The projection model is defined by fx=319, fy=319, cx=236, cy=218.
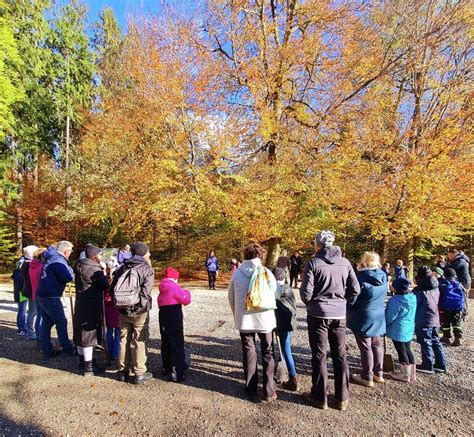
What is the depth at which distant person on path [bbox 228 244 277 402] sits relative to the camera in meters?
3.54

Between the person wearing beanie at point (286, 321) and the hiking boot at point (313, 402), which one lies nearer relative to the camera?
the hiking boot at point (313, 402)

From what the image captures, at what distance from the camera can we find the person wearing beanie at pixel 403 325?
407 centimetres

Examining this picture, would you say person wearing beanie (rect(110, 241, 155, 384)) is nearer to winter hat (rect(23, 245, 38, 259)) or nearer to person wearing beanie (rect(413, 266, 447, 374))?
winter hat (rect(23, 245, 38, 259))

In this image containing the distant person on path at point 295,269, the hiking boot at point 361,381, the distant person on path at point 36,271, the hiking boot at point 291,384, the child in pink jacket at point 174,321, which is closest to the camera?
the hiking boot at point 291,384

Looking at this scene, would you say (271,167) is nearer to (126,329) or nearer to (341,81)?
(341,81)

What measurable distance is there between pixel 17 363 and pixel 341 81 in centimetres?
1091

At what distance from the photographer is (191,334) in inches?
243

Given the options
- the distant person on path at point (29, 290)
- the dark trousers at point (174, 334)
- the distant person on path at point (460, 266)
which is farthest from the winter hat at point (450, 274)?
the distant person on path at point (29, 290)

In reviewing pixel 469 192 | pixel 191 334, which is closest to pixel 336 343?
pixel 191 334

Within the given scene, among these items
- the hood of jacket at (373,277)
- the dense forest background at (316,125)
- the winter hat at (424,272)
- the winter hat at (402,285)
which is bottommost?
the winter hat at (402,285)

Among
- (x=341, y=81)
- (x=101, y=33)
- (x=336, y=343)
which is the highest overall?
(x=101, y=33)

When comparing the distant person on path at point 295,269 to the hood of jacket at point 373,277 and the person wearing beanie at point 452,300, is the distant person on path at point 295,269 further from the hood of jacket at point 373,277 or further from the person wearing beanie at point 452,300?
the hood of jacket at point 373,277

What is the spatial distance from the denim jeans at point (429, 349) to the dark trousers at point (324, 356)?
5.42ft

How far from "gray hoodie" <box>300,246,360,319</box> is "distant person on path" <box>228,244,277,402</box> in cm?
45
